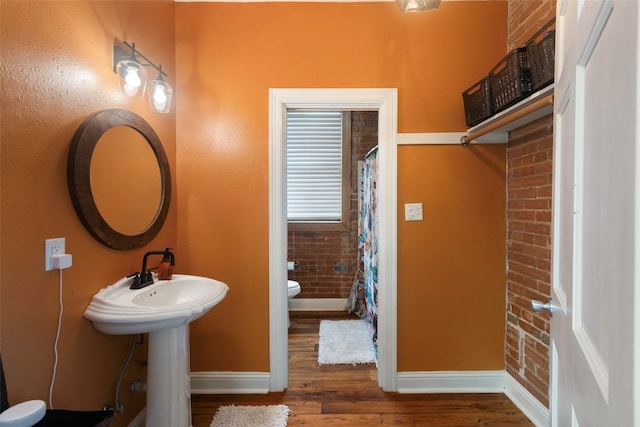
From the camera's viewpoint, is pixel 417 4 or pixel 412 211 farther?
pixel 412 211

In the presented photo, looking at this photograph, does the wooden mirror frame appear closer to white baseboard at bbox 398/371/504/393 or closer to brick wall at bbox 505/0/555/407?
white baseboard at bbox 398/371/504/393

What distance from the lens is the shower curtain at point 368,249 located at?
254 cm

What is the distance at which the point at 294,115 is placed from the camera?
Answer: 11.5 feet

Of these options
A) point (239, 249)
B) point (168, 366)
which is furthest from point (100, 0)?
point (168, 366)

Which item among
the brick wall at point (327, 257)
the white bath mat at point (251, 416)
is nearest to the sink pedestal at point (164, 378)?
the white bath mat at point (251, 416)

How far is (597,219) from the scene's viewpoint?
1.84 feet

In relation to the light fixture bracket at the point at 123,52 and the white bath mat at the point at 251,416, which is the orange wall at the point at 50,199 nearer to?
the light fixture bracket at the point at 123,52

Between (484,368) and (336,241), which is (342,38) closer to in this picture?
(336,241)

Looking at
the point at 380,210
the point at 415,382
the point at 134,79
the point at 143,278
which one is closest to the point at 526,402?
the point at 415,382

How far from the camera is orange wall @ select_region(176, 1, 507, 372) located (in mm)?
1984

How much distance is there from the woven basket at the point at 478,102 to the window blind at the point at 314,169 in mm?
1770

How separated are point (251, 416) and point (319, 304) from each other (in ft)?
5.81

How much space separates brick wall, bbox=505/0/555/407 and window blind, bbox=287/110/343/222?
1914 mm

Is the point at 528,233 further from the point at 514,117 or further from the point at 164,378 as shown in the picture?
the point at 164,378
